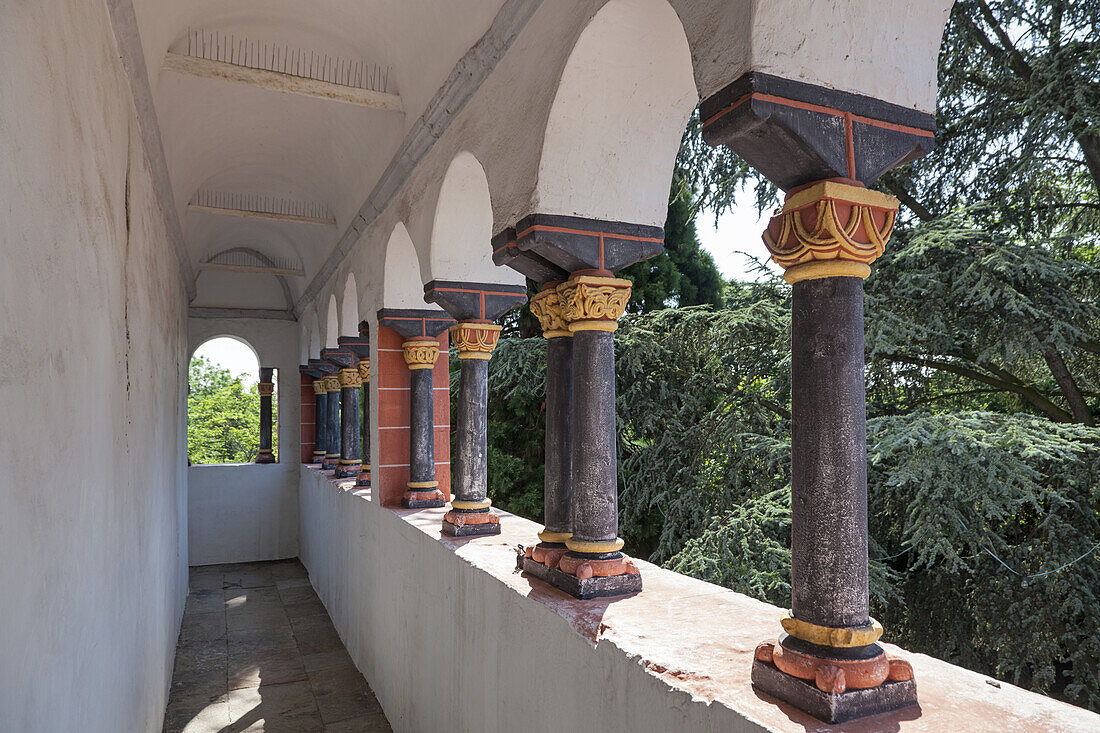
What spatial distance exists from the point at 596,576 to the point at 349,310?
228 inches

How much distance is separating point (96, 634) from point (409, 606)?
2361 millimetres

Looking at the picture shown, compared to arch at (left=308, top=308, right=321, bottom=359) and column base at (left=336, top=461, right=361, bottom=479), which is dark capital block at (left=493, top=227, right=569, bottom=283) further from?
arch at (left=308, top=308, right=321, bottom=359)

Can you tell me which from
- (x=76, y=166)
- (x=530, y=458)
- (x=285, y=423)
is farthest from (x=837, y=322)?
(x=285, y=423)

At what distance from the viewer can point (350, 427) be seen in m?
9.00

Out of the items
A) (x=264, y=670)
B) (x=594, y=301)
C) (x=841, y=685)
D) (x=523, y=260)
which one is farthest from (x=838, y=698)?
(x=264, y=670)

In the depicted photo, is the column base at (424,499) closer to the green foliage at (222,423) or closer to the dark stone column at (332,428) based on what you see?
the dark stone column at (332,428)

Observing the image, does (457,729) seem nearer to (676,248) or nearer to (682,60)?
(682,60)

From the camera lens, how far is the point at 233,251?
1207 cm

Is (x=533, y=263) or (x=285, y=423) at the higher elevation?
(x=533, y=263)

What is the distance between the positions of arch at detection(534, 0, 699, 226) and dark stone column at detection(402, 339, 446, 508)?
2.93 m

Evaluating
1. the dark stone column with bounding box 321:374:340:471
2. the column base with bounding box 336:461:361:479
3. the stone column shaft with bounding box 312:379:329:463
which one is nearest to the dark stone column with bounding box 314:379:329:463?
the stone column shaft with bounding box 312:379:329:463

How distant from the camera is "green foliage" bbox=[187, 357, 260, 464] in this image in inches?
1088

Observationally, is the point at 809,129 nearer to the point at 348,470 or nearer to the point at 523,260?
the point at 523,260

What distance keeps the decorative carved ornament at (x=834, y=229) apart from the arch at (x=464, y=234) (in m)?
2.89
